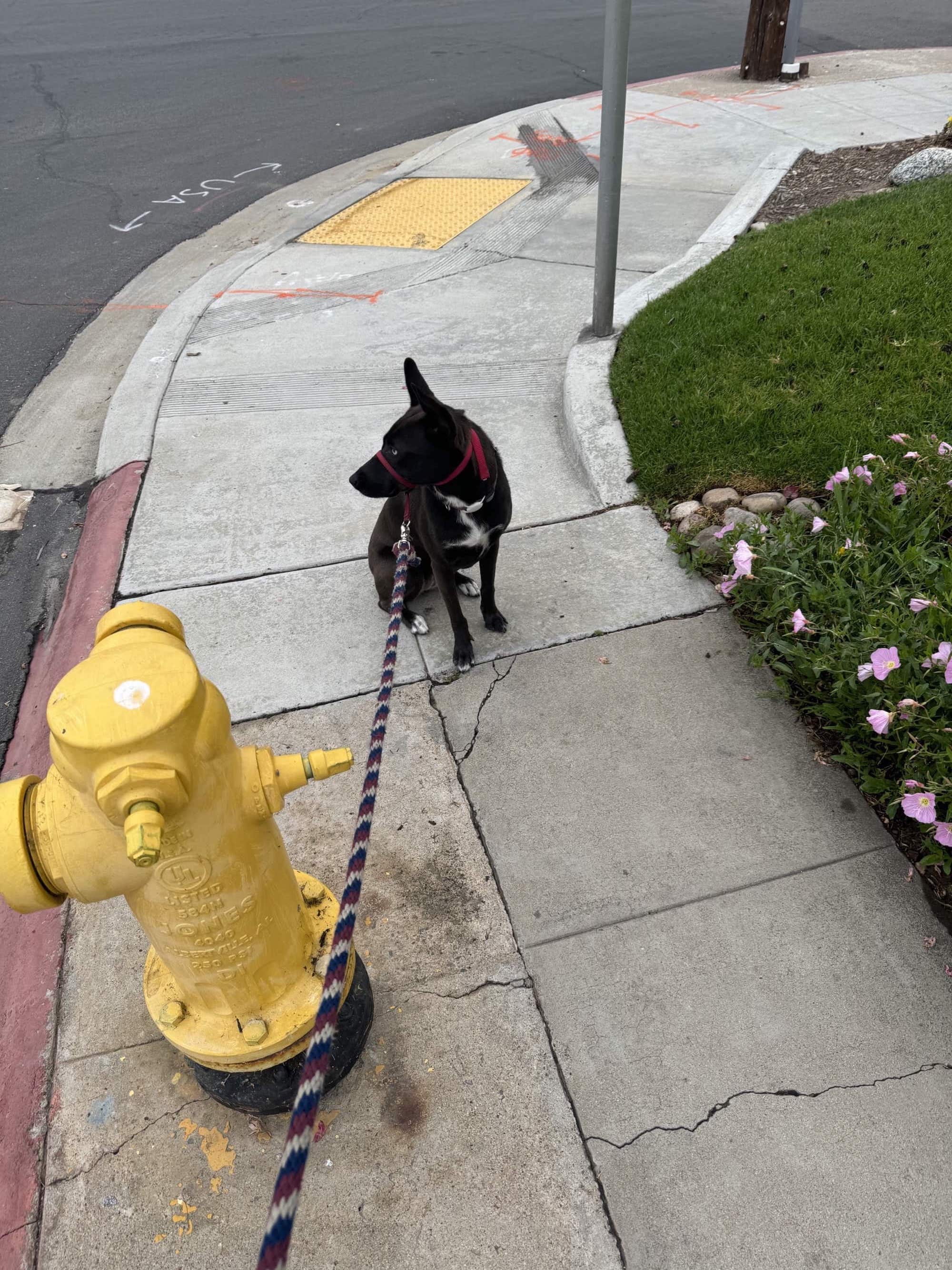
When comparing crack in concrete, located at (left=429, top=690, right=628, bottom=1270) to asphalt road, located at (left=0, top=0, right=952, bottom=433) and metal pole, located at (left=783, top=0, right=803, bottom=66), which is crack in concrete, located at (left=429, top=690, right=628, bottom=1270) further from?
metal pole, located at (left=783, top=0, right=803, bottom=66)

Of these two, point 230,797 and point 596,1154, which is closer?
point 230,797

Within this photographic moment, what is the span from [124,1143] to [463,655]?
1.86 m

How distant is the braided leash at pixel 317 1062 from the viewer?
106 cm

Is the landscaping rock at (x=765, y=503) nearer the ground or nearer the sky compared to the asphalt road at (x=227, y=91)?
nearer the ground

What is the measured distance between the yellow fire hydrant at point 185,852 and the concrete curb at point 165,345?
11.4ft

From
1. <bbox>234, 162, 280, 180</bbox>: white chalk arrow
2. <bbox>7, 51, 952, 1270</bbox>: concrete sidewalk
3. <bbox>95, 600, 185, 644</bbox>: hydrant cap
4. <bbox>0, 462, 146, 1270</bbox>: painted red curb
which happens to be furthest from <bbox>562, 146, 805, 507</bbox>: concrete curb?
<bbox>234, 162, 280, 180</bbox>: white chalk arrow

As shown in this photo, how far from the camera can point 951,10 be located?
49.4 feet

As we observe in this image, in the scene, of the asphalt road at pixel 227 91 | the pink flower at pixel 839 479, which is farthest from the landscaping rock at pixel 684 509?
the asphalt road at pixel 227 91

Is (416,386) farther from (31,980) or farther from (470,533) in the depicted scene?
(31,980)

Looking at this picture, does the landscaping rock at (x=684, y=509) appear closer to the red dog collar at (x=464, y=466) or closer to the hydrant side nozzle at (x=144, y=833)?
the red dog collar at (x=464, y=466)

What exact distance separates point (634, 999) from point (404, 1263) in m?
0.79

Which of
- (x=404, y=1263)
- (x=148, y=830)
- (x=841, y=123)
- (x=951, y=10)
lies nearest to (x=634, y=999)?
(x=404, y=1263)

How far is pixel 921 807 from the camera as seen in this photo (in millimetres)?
2211

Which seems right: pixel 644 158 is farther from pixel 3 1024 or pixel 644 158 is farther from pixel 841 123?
pixel 3 1024
